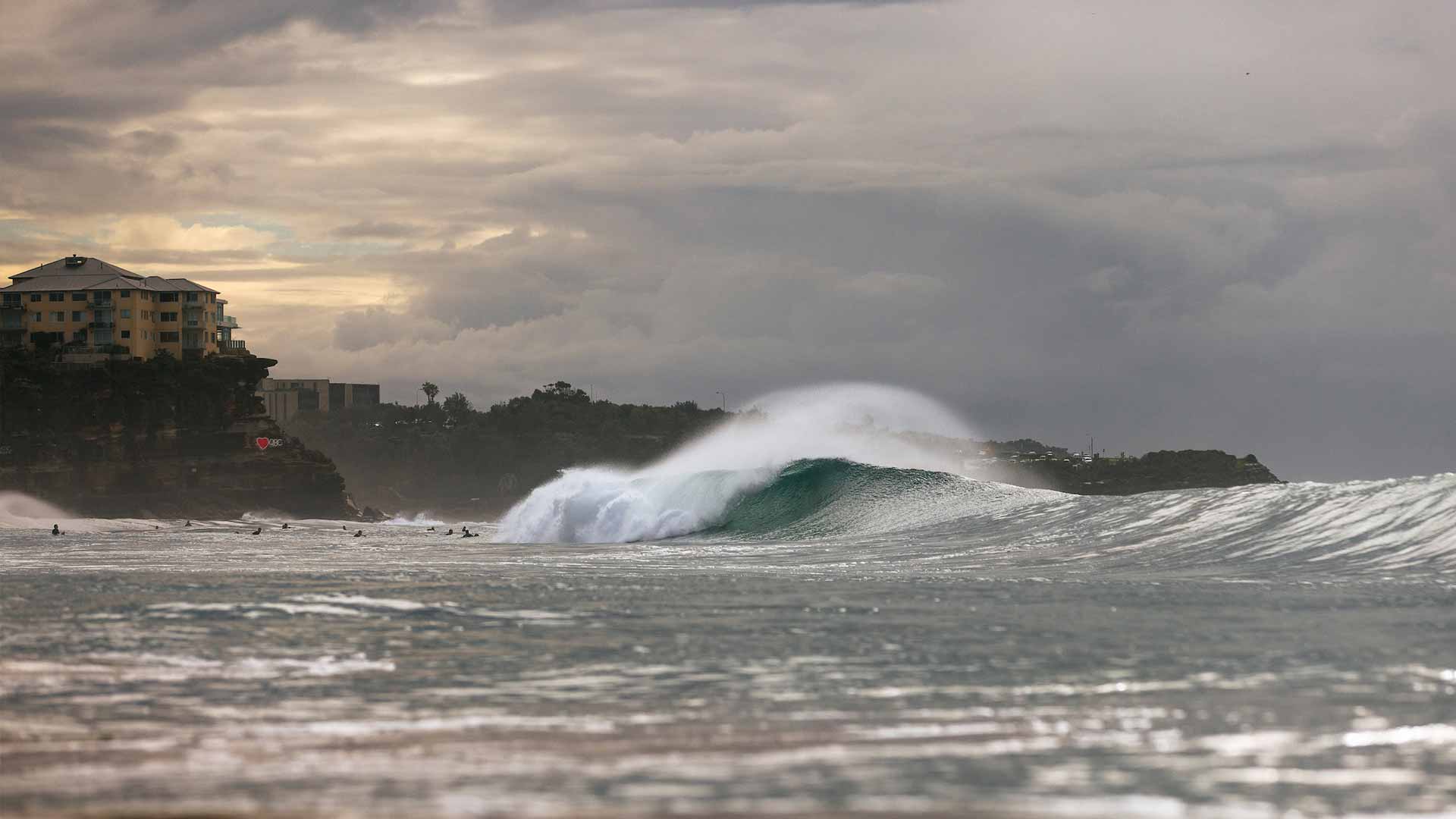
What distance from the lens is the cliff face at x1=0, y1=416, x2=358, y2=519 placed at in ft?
313

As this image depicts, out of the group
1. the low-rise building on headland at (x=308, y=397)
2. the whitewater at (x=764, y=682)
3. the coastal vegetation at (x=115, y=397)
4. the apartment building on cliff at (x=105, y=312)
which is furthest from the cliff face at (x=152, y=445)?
the whitewater at (x=764, y=682)

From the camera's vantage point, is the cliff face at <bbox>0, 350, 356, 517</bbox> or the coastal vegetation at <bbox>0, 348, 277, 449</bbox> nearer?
the cliff face at <bbox>0, 350, 356, 517</bbox>

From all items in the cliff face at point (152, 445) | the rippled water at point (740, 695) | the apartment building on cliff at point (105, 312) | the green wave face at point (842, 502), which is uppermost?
the apartment building on cliff at point (105, 312)

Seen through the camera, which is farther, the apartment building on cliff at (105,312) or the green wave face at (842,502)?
the apartment building on cliff at (105,312)

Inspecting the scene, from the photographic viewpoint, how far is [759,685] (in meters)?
11.7

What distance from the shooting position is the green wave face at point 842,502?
38.7m

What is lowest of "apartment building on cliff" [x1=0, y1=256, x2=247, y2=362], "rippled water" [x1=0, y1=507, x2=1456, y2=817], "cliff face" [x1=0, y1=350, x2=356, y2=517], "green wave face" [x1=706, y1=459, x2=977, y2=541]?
"rippled water" [x1=0, y1=507, x2=1456, y2=817]

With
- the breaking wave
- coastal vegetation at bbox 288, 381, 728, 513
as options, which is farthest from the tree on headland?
the breaking wave

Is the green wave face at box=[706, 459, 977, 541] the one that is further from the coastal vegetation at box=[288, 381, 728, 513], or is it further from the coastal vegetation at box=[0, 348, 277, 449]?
the coastal vegetation at box=[288, 381, 728, 513]

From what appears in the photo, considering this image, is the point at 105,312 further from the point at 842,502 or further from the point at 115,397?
the point at 842,502

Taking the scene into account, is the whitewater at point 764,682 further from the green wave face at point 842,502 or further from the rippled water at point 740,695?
the green wave face at point 842,502

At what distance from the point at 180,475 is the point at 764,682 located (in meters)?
96.1

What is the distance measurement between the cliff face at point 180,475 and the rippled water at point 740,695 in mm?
80079

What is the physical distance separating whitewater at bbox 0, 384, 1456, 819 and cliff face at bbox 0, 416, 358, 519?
7531 centimetres
